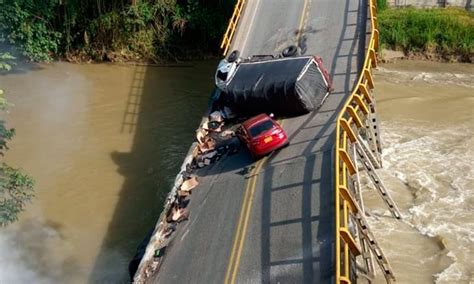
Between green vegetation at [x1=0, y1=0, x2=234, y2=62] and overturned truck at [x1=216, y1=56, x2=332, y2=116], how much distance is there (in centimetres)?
1271

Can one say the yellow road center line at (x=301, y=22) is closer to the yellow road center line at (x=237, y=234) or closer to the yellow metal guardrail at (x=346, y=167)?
the yellow metal guardrail at (x=346, y=167)

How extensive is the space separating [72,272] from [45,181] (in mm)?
5853

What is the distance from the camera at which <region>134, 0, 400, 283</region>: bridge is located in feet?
50.8

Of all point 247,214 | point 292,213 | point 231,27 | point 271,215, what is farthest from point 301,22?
point 292,213

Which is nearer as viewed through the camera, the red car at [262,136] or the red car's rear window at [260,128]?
the red car at [262,136]

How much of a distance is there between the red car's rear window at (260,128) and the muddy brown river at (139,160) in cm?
456

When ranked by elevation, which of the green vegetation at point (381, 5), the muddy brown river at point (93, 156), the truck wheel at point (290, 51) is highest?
the green vegetation at point (381, 5)

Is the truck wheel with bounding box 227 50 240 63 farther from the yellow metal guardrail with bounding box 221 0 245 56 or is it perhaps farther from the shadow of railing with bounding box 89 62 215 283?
the shadow of railing with bounding box 89 62 215 283

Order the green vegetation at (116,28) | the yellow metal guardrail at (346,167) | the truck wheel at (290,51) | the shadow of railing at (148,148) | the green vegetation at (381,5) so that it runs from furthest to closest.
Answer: the green vegetation at (116,28) → the green vegetation at (381,5) → the truck wheel at (290,51) → the shadow of railing at (148,148) → the yellow metal guardrail at (346,167)

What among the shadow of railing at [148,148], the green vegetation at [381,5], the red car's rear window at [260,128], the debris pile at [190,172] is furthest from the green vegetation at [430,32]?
the red car's rear window at [260,128]

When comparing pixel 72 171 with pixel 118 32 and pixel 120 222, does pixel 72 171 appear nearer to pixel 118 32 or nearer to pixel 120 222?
pixel 120 222

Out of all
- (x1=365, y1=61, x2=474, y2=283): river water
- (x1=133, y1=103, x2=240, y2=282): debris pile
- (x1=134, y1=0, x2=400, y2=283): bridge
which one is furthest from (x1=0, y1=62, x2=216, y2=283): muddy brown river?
(x1=365, y1=61, x2=474, y2=283): river water

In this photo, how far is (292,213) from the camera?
16906 millimetres

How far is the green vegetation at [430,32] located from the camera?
1286 inches
